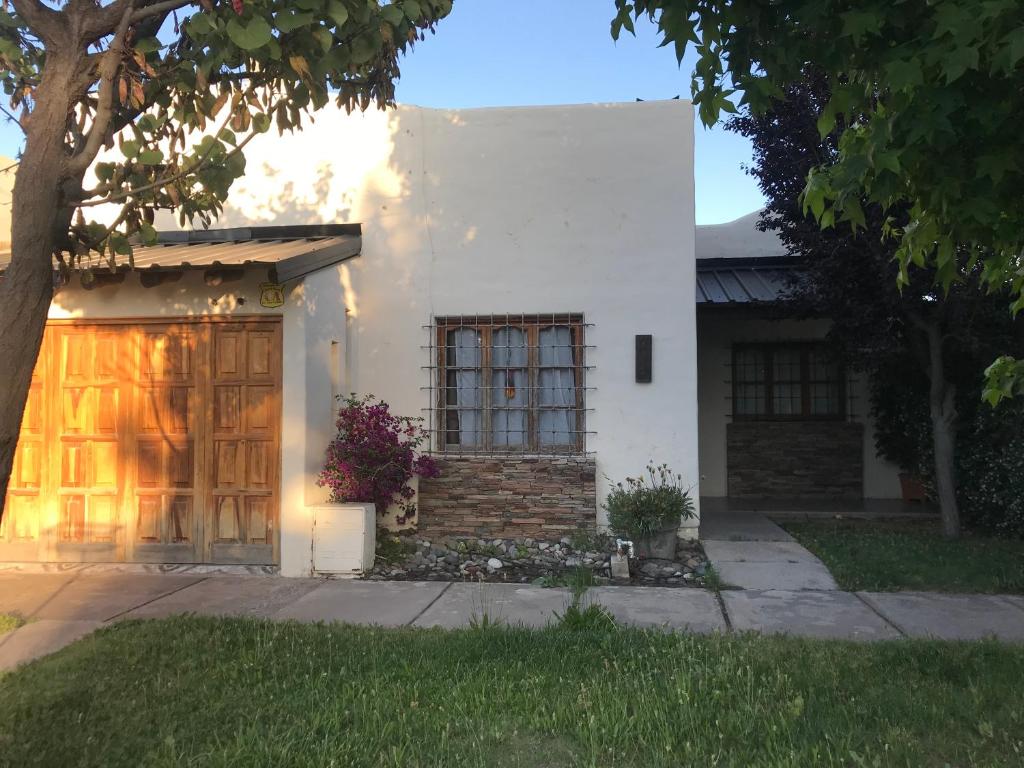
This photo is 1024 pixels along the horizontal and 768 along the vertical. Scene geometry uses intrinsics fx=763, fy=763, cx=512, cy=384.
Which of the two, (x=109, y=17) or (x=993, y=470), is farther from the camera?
(x=993, y=470)

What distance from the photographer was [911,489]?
10867mm

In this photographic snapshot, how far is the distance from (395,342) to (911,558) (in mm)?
5669

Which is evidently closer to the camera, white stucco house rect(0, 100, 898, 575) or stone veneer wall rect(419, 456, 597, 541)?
white stucco house rect(0, 100, 898, 575)

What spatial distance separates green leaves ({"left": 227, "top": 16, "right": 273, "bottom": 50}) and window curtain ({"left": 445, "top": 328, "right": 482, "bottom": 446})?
5.35 metres

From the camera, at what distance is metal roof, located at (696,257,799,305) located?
32.8 ft

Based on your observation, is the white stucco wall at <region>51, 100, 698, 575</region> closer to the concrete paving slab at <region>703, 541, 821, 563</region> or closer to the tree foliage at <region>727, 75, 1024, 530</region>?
the concrete paving slab at <region>703, 541, 821, 563</region>

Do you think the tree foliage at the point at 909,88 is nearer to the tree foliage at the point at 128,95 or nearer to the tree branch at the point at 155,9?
the tree foliage at the point at 128,95

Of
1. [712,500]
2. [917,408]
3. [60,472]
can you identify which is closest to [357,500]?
[60,472]

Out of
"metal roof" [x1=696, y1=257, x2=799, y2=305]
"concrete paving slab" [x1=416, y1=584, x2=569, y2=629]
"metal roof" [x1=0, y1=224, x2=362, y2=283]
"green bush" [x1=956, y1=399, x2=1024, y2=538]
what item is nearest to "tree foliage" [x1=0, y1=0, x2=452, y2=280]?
"metal roof" [x1=0, y1=224, x2=362, y2=283]

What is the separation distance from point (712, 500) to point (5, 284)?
1014 cm

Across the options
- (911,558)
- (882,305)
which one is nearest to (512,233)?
(882,305)

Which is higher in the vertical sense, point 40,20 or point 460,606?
point 40,20

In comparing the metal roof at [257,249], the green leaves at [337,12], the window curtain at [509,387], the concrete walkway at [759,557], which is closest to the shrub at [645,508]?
the concrete walkway at [759,557]

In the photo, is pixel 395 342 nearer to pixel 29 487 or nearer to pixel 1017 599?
pixel 29 487
